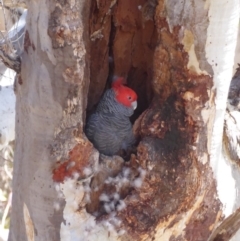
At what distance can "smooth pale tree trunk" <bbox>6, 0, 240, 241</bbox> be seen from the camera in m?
0.78

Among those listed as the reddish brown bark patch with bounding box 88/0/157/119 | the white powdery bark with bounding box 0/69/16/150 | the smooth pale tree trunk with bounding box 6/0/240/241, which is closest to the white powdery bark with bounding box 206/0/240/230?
the smooth pale tree trunk with bounding box 6/0/240/241

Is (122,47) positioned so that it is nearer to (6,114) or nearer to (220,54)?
(220,54)

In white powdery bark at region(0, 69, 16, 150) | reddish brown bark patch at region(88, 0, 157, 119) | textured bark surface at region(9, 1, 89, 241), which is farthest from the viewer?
white powdery bark at region(0, 69, 16, 150)

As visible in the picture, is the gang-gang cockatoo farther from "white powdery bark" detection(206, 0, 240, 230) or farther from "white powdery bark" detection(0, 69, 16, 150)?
"white powdery bark" detection(0, 69, 16, 150)

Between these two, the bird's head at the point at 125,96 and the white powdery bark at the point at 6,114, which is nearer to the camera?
the bird's head at the point at 125,96

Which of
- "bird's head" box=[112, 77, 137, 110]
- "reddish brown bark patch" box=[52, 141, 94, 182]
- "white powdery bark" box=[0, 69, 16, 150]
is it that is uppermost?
"bird's head" box=[112, 77, 137, 110]

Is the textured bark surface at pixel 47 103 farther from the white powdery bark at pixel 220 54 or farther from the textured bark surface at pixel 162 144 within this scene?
the white powdery bark at pixel 220 54

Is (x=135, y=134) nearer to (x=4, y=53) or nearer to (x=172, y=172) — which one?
(x=172, y=172)

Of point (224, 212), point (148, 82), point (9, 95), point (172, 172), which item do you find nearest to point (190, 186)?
point (172, 172)

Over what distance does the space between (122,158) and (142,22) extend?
316 mm

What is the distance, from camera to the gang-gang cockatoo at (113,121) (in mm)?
944

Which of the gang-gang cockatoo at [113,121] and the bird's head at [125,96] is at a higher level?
the bird's head at [125,96]

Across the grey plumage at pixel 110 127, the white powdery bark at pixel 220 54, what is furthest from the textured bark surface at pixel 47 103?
the white powdery bark at pixel 220 54

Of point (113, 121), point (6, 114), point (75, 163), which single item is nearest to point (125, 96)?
point (113, 121)
